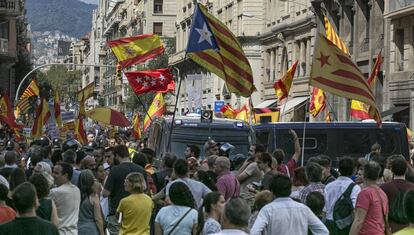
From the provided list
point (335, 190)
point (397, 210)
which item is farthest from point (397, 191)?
point (335, 190)

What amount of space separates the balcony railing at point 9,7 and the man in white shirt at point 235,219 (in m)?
55.9

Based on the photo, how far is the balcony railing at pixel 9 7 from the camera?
61.9 meters

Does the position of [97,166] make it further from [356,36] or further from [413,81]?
[356,36]

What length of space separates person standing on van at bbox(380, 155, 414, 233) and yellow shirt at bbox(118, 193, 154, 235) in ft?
8.30

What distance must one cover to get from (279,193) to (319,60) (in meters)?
7.55

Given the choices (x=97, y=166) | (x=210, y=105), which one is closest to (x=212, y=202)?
(x=97, y=166)

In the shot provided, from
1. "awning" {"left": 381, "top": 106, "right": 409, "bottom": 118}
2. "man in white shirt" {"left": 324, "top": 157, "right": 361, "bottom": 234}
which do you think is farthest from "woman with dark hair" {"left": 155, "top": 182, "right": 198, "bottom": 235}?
"awning" {"left": 381, "top": 106, "right": 409, "bottom": 118}

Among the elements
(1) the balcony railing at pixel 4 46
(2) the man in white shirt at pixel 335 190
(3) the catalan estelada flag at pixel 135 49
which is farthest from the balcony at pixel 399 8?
(1) the balcony railing at pixel 4 46

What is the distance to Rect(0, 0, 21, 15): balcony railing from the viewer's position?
61906 mm

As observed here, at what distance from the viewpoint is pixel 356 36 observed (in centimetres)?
3962

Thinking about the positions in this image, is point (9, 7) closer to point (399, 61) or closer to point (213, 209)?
point (399, 61)

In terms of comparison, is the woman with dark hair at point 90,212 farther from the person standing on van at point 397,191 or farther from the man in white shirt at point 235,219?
the man in white shirt at point 235,219

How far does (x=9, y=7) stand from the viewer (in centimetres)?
6338

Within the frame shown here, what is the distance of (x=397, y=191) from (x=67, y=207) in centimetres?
353
